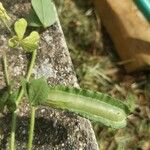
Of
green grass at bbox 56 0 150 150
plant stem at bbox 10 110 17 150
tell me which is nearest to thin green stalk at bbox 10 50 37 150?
plant stem at bbox 10 110 17 150

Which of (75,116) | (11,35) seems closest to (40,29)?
(11,35)

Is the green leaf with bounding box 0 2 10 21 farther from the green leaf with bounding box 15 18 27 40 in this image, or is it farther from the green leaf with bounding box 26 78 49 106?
the green leaf with bounding box 26 78 49 106

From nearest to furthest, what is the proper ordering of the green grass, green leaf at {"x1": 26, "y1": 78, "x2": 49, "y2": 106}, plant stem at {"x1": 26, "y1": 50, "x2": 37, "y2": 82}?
green leaf at {"x1": 26, "y1": 78, "x2": 49, "y2": 106}
plant stem at {"x1": 26, "y1": 50, "x2": 37, "y2": 82}
the green grass

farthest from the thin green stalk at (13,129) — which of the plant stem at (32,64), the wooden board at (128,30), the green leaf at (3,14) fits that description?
the wooden board at (128,30)

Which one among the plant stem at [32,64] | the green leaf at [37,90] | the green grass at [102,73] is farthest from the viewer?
the green grass at [102,73]

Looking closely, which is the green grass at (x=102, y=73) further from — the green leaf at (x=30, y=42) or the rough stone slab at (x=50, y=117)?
the green leaf at (x=30, y=42)

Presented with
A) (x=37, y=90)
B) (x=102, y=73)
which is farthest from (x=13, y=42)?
(x=102, y=73)

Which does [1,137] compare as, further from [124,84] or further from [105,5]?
[105,5]
